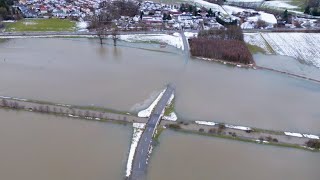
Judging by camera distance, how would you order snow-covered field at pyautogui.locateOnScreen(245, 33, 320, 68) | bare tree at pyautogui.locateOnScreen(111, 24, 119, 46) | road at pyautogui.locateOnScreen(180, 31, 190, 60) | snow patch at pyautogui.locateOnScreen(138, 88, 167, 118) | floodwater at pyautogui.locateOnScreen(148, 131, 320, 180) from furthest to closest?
bare tree at pyautogui.locateOnScreen(111, 24, 119, 46) → snow-covered field at pyautogui.locateOnScreen(245, 33, 320, 68) → road at pyautogui.locateOnScreen(180, 31, 190, 60) → snow patch at pyautogui.locateOnScreen(138, 88, 167, 118) → floodwater at pyautogui.locateOnScreen(148, 131, 320, 180)

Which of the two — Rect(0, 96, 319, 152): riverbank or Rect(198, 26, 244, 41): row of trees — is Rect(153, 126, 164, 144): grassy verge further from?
Rect(198, 26, 244, 41): row of trees

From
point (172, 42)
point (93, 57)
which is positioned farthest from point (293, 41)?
point (93, 57)

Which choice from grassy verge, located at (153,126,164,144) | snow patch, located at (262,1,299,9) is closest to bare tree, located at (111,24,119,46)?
grassy verge, located at (153,126,164,144)

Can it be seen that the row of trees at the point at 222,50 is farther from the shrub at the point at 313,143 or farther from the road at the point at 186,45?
the shrub at the point at 313,143

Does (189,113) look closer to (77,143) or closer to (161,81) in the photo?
(161,81)

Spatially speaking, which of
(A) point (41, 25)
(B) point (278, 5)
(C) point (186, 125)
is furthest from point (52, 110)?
(B) point (278, 5)

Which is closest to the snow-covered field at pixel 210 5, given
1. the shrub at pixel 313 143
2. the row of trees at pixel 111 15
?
the row of trees at pixel 111 15
